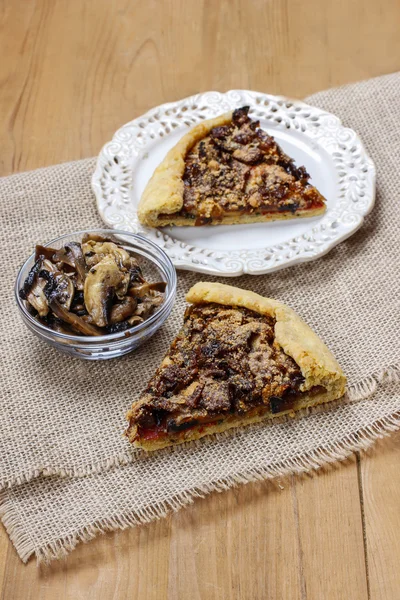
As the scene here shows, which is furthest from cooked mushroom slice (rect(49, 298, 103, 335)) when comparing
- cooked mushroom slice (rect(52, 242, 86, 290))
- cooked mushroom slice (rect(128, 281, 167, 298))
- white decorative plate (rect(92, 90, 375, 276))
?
white decorative plate (rect(92, 90, 375, 276))

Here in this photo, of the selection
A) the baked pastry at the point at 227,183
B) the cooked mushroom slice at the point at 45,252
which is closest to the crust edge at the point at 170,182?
the baked pastry at the point at 227,183

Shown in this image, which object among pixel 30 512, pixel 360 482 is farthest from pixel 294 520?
pixel 30 512

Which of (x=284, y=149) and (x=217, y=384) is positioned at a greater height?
(x=284, y=149)

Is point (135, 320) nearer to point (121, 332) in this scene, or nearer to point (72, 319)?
point (121, 332)

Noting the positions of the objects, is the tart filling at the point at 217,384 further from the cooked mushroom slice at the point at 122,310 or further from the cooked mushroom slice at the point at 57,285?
the cooked mushroom slice at the point at 57,285

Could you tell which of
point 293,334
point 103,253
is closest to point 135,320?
point 103,253

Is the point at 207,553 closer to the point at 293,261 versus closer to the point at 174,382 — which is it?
the point at 174,382

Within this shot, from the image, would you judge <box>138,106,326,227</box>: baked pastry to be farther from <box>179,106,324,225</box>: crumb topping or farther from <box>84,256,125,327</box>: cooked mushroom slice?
<box>84,256,125,327</box>: cooked mushroom slice
